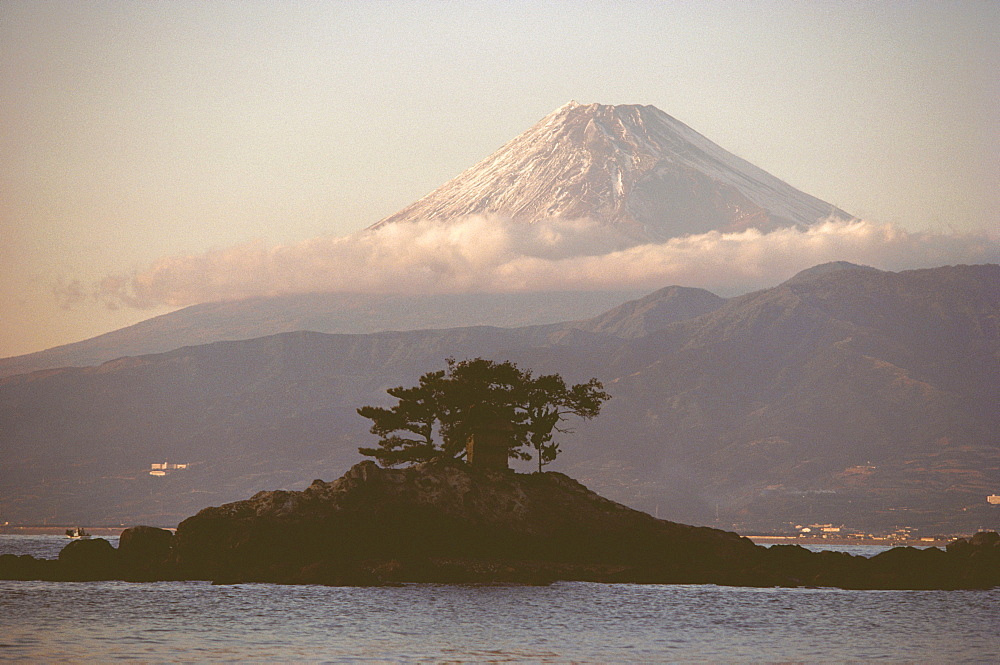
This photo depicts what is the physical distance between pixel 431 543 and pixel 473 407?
12.2m

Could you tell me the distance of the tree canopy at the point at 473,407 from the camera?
104 metres

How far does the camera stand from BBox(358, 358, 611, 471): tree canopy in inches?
4114

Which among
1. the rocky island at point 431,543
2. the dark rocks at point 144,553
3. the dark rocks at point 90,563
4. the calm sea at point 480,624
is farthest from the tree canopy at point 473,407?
the dark rocks at point 90,563

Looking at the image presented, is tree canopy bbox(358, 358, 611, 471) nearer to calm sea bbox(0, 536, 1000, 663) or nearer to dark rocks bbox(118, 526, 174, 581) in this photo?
calm sea bbox(0, 536, 1000, 663)

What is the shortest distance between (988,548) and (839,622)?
3772 centimetres

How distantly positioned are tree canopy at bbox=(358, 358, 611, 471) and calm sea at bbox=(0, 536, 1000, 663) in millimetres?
14157

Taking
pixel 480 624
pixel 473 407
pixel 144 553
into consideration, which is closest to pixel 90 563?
pixel 144 553

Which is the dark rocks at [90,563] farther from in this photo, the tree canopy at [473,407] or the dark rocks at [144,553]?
the tree canopy at [473,407]

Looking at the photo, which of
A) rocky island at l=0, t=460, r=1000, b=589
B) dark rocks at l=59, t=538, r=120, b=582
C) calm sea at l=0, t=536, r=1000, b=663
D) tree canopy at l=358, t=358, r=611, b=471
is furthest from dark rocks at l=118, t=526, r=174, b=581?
tree canopy at l=358, t=358, r=611, b=471

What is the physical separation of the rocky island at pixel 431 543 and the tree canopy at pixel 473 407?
3.91 meters

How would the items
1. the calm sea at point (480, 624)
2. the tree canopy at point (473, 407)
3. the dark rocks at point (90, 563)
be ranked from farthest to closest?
the tree canopy at point (473, 407)
the dark rocks at point (90, 563)
the calm sea at point (480, 624)

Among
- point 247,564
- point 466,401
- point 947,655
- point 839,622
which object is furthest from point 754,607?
point 247,564

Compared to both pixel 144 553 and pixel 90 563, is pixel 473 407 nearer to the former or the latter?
pixel 144 553

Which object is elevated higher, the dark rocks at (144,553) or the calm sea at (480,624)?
the dark rocks at (144,553)
